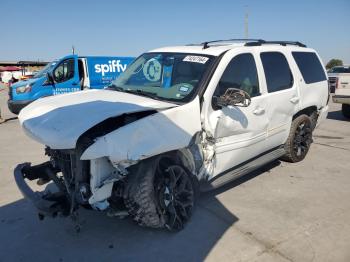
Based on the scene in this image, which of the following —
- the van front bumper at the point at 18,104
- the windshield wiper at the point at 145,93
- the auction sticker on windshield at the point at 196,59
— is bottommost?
the van front bumper at the point at 18,104

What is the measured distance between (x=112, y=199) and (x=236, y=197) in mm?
1836

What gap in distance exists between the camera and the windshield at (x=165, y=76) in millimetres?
3963

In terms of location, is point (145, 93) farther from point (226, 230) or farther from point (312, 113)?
point (312, 113)

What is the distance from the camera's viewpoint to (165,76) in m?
4.41

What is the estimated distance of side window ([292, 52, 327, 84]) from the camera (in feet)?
18.7

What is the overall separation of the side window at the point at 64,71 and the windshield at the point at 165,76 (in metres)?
7.59

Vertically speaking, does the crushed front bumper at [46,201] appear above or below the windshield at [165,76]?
below

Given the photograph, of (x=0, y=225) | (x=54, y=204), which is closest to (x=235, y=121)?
(x=54, y=204)

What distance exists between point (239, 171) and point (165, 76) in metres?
1.51

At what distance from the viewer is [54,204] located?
321 centimetres

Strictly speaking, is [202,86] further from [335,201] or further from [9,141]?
[9,141]

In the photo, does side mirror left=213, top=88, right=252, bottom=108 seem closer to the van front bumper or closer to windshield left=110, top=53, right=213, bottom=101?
windshield left=110, top=53, right=213, bottom=101

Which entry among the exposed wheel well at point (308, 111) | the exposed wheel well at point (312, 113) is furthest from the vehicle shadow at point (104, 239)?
the exposed wheel well at point (312, 113)

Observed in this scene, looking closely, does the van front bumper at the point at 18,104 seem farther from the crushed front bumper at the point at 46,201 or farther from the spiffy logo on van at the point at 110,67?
the crushed front bumper at the point at 46,201
